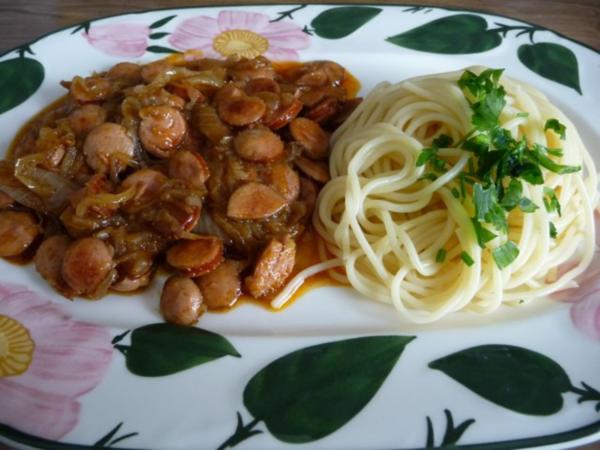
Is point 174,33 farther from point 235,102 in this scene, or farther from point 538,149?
point 538,149

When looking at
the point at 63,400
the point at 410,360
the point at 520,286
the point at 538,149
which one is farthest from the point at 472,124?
the point at 63,400

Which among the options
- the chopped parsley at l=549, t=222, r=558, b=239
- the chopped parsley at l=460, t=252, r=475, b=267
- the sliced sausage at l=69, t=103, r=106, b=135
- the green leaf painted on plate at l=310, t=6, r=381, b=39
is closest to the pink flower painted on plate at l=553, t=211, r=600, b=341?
the chopped parsley at l=549, t=222, r=558, b=239

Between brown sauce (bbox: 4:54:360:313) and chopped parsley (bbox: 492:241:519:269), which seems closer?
chopped parsley (bbox: 492:241:519:269)

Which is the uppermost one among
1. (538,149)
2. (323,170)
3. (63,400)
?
(538,149)

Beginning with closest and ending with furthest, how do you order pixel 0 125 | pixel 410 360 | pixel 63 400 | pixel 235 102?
1. pixel 63 400
2. pixel 410 360
3. pixel 235 102
4. pixel 0 125

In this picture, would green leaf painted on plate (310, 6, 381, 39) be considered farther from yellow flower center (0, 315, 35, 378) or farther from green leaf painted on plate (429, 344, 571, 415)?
yellow flower center (0, 315, 35, 378)

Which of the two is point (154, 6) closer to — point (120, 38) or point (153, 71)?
point (120, 38)
